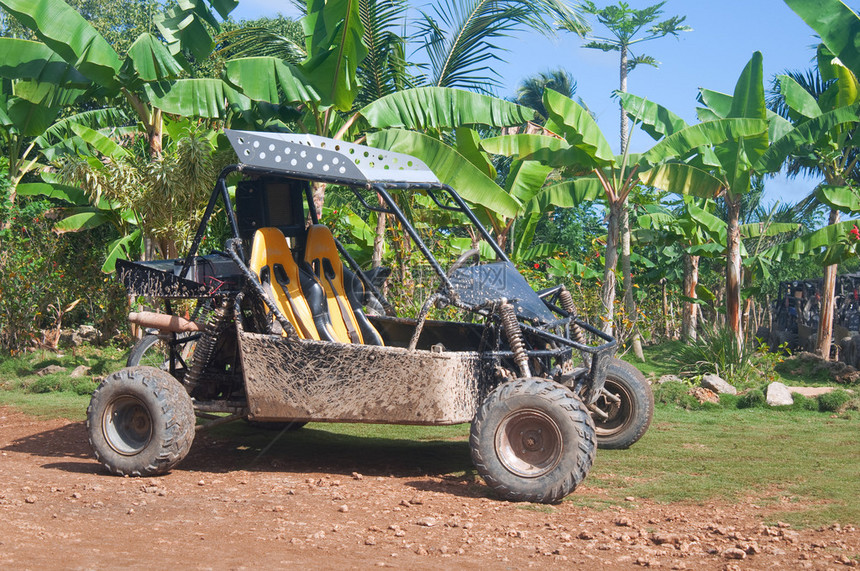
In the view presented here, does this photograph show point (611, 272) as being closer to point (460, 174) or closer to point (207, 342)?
point (460, 174)

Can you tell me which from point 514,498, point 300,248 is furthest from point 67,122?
point 514,498

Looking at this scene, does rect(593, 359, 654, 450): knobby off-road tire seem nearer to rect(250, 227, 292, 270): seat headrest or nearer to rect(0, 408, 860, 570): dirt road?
rect(0, 408, 860, 570): dirt road

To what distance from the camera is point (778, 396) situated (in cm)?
959

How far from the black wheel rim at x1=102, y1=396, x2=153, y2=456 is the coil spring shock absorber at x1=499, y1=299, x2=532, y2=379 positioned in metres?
2.62

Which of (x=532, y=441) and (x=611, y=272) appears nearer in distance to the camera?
(x=532, y=441)

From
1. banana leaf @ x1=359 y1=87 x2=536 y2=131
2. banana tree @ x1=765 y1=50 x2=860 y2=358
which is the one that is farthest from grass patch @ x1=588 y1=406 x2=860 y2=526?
banana tree @ x1=765 y1=50 x2=860 y2=358

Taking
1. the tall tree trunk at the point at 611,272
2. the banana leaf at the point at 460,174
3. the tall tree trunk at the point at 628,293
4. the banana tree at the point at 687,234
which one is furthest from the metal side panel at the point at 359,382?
the banana tree at the point at 687,234

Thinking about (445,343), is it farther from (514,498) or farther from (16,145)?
(16,145)

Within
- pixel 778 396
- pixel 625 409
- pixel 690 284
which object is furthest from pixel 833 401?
pixel 690 284

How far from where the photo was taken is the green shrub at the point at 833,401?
9195mm

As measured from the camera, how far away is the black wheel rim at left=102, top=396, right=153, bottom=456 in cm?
629

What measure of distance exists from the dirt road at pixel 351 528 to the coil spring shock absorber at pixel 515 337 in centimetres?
88

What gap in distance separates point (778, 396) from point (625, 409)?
317 cm

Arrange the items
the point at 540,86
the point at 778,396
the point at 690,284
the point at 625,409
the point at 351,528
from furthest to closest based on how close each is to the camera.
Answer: the point at 540,86, the point at 690,284, the point at 778,396, the point at 625,409, the point at 351,528
